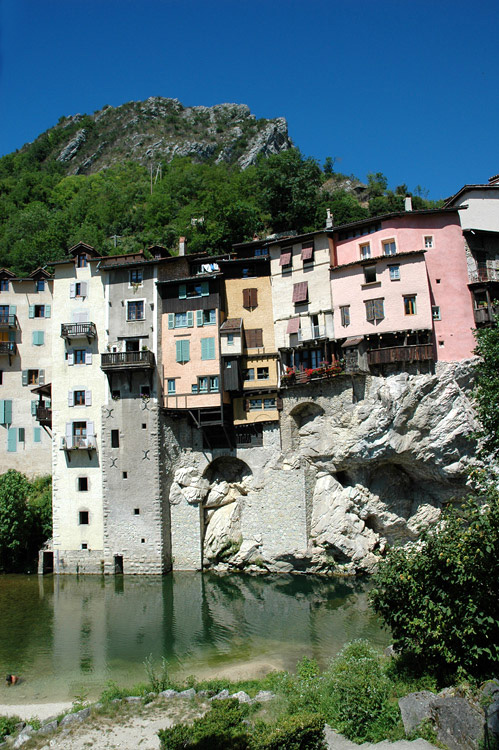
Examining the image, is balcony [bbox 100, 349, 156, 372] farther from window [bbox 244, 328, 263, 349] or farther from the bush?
the bush

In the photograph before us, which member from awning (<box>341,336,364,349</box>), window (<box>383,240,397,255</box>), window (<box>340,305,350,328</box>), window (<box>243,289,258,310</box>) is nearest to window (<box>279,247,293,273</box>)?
window (<box>243,289,258,310</box>)

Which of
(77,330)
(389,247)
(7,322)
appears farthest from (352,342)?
(7,322)

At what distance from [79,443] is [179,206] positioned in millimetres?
47601

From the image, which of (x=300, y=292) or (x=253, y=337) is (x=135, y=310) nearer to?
(x=253, y=337)

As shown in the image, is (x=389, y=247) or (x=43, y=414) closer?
(x=389, y=247)

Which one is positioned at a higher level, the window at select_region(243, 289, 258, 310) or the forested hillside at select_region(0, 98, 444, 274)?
the forested hillside at select_region(0, 98, 444, 274)

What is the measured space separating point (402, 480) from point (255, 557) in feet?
37.9

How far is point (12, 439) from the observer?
49.6 metres

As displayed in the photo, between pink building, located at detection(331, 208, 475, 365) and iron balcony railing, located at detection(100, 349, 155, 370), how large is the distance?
1381 centimetres

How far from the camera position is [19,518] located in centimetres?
4319

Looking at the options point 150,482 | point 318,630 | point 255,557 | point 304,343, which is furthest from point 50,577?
point 304,343

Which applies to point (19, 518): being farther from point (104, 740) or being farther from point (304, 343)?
point (104, 740)

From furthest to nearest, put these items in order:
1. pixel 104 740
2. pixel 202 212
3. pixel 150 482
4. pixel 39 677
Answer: pixel 202 212
pixel 150 482
pixel 39 677
pixel 104 740

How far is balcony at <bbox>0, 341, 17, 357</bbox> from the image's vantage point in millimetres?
50156
